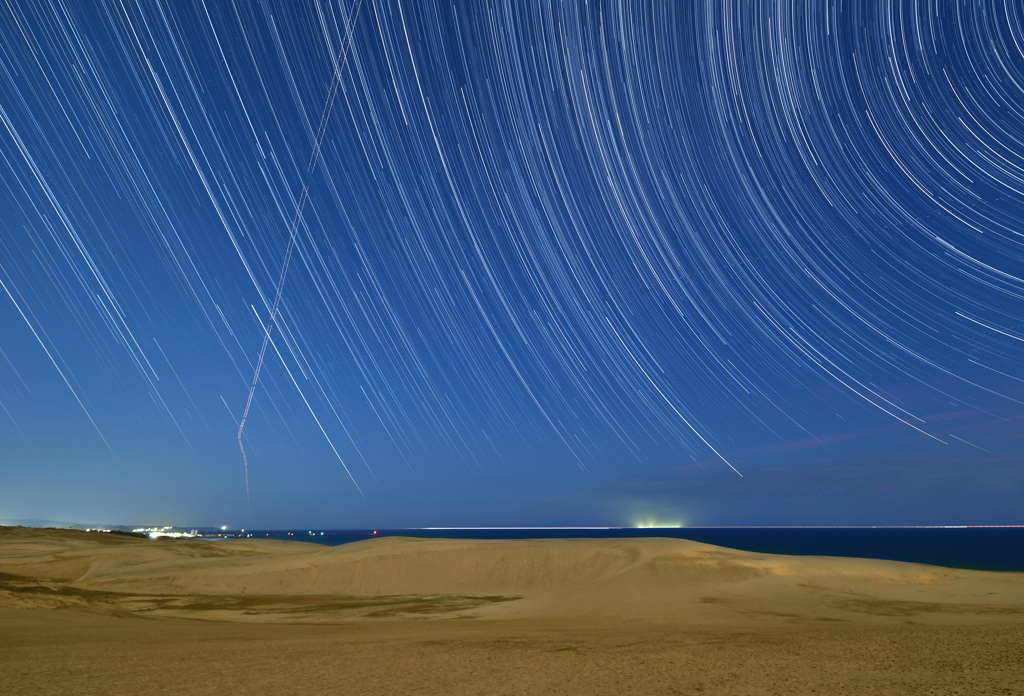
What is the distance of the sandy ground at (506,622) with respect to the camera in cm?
1011

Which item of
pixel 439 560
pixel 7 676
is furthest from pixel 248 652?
pixel 439 560

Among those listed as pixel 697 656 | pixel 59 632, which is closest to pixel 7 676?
pixel 59 632

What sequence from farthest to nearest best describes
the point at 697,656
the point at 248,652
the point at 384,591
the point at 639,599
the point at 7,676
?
1. the point at 384,591
2. the point at 639,599
3. the point at 248,652
4. the point at 697,656
5. the point at 7,676

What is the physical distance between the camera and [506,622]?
1961cm

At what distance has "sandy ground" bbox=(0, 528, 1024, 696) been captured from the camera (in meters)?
10.1

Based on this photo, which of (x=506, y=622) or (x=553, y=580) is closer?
(x=506, y=622)

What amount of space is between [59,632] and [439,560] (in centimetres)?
2214

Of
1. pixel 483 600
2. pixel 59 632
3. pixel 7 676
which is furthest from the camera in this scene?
pixel 483 600

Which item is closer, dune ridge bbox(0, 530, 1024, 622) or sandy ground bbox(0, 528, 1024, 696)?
sandy ground bbox(0, 528, 1024, 696)

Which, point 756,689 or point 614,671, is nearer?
point 756,689

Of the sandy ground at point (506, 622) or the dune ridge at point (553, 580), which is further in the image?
the dune ridge at point (553, 580)

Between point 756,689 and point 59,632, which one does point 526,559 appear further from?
point 756,689

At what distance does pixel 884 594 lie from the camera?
25.1m

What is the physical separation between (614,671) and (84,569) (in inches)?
1461
